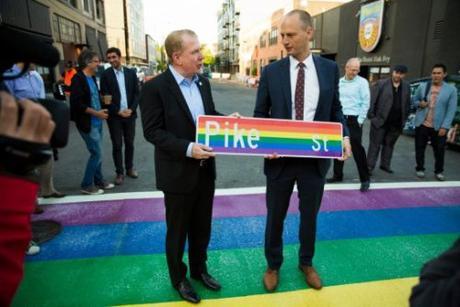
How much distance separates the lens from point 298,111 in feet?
9.32

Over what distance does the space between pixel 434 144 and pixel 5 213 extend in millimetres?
6836

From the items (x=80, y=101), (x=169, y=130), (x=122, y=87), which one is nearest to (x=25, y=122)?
(x=169, y=130)

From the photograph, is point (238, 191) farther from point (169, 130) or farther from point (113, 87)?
point (169, 130)

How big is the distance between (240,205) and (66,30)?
935 inches

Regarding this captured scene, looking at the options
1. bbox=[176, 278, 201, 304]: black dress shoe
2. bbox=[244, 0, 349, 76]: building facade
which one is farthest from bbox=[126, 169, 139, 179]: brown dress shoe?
bbox=[244, 0, 349, 76]: building facade

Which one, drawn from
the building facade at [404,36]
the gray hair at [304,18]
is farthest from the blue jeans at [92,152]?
the building facade at [404,36]

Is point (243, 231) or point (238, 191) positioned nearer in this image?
point (243, 231)

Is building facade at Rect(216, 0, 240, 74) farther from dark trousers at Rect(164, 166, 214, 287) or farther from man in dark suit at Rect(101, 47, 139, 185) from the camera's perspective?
dark trousers at Rect(164, 166, 214, 287)

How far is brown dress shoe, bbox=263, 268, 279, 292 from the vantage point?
9.58 ft

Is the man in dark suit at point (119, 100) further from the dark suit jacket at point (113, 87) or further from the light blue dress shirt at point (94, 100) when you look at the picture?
the light blue dress shirt at point (94, 100)

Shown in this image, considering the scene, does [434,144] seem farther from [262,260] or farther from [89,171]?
[89,171]

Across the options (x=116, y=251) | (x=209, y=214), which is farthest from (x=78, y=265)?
(x=209, y=214)

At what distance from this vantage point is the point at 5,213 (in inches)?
41.4

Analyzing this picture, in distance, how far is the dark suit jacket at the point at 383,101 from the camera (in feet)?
20.1
